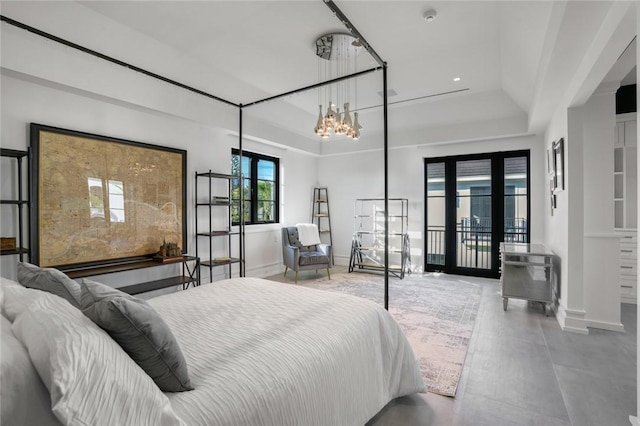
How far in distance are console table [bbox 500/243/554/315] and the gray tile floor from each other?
0.46 meters

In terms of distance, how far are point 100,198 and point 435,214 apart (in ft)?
17.1

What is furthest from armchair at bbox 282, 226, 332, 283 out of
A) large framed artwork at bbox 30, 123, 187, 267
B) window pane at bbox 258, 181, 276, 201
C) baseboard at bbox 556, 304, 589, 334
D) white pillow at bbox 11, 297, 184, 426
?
white pillow at bbox 11, 297, 184, 426

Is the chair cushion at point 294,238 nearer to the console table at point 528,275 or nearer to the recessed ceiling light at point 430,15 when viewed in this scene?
the console table at point 528,275

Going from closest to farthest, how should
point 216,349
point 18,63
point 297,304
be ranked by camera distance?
point 216,349, point 297,304, point 18,63

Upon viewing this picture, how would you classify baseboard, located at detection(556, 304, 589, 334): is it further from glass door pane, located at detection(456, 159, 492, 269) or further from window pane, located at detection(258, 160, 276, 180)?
window pane, located at detection(258, 160, 276, 180)

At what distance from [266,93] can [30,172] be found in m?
2.88

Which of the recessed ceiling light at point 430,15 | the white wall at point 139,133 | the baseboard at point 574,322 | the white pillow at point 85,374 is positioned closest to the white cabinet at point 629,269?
the baseboard at point 574,322

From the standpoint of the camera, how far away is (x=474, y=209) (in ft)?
18.2

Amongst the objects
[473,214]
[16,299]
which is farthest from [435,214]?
[16,299]

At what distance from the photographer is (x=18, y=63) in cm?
248

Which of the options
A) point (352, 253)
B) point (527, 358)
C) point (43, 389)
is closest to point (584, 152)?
point (527, 358)

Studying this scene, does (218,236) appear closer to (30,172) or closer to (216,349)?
(30,172)

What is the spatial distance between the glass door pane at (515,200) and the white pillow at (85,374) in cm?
570

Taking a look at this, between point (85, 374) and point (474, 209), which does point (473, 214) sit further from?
point (85, 374)
